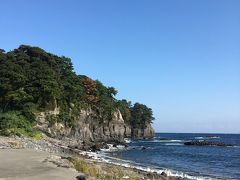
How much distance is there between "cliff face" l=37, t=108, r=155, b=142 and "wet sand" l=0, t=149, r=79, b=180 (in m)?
39.8

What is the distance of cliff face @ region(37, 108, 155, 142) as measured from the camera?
6888 centimetres

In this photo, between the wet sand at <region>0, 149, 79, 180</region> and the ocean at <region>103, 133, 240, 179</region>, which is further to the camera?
the ocean at <region>103, 133, 240, 179</region>

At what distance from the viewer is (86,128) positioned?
284 feet

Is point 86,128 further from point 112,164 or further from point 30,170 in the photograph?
point 30,170

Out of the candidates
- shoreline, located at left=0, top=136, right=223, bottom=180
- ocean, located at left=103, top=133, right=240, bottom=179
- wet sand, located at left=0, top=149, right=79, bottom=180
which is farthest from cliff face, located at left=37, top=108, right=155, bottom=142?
wet sand, located at left=0, top=149, right=79, bottom=180

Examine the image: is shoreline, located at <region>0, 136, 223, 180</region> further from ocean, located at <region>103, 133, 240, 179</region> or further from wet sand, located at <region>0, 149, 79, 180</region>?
wet sand, located at <region>0, 149, 79, 180</region>

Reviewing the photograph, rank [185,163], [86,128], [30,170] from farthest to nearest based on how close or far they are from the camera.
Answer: [86,128], [185,163], [30,170]

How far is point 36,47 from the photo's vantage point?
84.2 metres

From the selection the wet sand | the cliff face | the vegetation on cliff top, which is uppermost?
the vegetation on cliff top

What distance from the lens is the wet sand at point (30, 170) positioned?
20.5 meters

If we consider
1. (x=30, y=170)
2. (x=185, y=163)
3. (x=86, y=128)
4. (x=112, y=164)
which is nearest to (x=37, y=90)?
(x=86, y=128)

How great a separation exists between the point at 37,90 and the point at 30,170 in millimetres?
46259

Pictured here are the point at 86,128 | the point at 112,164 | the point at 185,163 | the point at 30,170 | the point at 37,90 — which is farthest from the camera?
the point at 86,128

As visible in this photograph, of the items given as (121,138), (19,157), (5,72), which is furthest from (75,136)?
(19,157)
